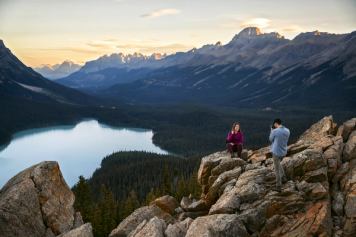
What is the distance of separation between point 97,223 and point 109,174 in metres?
107

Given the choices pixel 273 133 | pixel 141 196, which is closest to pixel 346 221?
pixel 273 133

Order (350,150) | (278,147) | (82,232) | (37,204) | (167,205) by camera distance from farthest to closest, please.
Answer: (167,205) < (37,204) < (350,150) < (82,232) < (278,147)

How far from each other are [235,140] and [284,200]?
10.4m

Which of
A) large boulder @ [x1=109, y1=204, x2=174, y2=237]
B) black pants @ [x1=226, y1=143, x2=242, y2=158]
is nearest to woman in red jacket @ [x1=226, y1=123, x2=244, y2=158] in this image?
black pants @ [x1=226, y1=143, x2=242, y2=158]

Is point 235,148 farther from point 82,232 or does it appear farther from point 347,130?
point 82,232

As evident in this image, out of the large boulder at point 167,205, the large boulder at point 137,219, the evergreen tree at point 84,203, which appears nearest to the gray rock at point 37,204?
the large boulder at point 137,219

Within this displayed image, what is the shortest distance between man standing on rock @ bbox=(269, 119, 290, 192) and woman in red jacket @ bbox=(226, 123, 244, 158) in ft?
22.1

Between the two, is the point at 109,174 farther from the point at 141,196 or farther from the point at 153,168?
the point at 141,196

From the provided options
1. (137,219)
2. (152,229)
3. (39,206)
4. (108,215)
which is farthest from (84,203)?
(152,229)

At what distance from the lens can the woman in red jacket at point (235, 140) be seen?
3694 centimetres

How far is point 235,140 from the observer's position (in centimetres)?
3747

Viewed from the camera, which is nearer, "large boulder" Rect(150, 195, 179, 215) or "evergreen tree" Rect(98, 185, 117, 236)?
"large boulder" Rect(150, 195, 179, 215)

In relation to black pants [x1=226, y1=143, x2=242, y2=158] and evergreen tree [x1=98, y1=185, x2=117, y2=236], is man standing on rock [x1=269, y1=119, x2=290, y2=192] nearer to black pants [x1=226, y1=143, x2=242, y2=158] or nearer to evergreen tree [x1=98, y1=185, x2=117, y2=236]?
black pants [x1=226, y1=143, x2=242, y2=158]

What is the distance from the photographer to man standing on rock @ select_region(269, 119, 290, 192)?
2897cm
